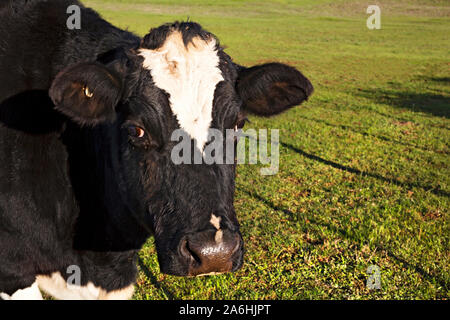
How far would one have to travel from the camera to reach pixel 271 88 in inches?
138

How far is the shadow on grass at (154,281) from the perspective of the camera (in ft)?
14.6

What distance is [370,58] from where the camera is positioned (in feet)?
81.8

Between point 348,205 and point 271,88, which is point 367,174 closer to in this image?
point 348,205

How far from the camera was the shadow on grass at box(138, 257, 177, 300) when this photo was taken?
14.6 ft

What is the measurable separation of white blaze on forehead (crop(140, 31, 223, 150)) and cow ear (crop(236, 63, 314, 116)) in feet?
0.98

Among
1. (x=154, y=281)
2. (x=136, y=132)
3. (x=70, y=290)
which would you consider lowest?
(x=154, y=281)

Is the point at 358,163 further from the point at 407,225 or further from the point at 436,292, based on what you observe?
the point at 436,292

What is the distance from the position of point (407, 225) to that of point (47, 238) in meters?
4.43

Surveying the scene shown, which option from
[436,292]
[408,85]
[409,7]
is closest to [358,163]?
[436,292]

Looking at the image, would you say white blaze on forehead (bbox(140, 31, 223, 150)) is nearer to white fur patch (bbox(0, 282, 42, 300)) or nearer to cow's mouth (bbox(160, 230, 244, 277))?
cow's mouth (bbox(160, 230, 244, 277))

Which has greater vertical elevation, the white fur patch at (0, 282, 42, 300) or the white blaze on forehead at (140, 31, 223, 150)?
the white blaze on forehead at (140, 31, 223, 150)

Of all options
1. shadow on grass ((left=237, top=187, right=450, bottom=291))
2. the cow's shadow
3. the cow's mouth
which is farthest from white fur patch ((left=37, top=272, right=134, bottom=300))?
the cow's shadow

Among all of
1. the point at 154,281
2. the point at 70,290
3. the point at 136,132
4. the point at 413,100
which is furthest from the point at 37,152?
the point at 413,100

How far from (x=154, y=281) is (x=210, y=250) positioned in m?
2.45
